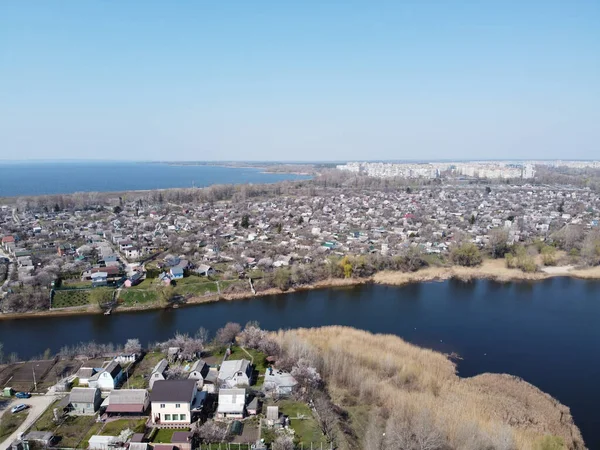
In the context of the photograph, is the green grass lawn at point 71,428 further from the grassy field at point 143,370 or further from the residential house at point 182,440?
the residential house at point 182,440

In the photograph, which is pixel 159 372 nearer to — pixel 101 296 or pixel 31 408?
pixel 31 408

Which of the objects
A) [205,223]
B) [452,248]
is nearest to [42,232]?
[205,223]

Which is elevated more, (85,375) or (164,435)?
(85,375)

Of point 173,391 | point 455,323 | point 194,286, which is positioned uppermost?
point 173,391

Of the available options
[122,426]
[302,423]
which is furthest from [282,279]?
[122,426]

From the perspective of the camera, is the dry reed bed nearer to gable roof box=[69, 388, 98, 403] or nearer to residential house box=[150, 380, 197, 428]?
residential house box=[150, 380, 197, 428]

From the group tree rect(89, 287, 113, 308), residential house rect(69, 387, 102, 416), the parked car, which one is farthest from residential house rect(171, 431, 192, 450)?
tree rect(89, 287, 113, 308)
